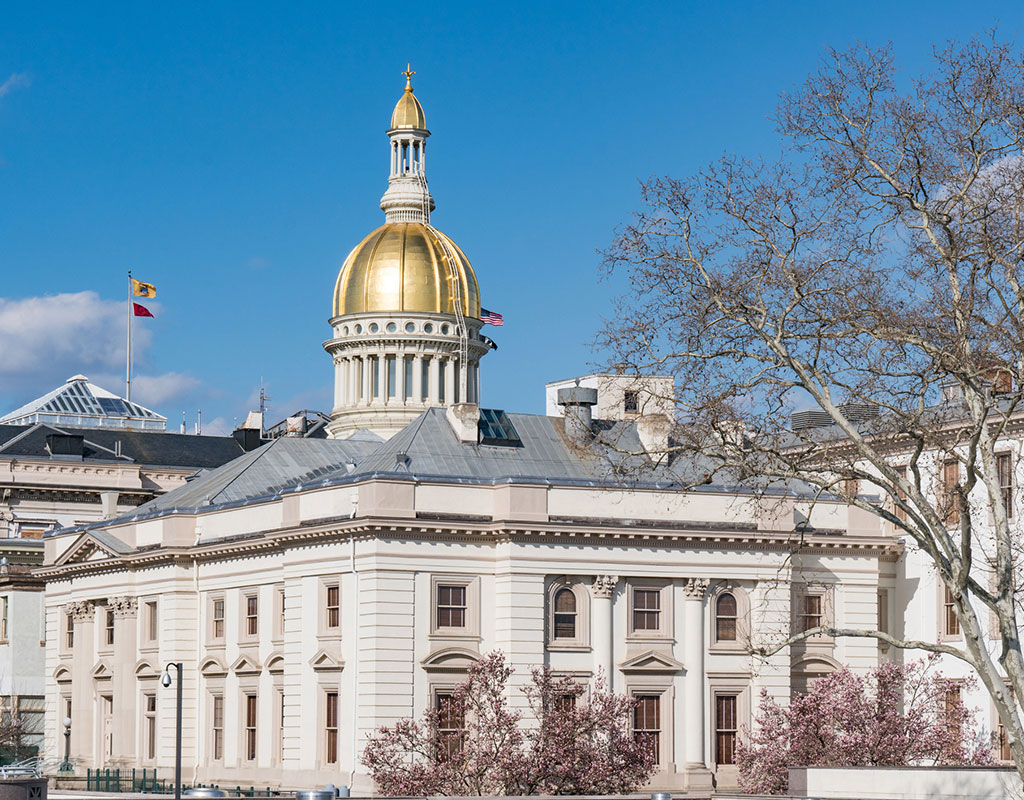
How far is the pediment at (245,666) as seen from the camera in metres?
77.4

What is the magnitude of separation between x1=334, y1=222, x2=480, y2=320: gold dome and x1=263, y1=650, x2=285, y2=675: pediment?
2786 cm

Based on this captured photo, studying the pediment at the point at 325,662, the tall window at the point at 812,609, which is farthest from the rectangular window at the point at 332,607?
the tall window at the point at 812,609

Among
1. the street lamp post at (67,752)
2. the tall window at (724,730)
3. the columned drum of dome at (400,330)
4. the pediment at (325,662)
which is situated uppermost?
the columned drum of dome at (400,330)

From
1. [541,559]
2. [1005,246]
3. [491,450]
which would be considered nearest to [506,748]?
[541,559]

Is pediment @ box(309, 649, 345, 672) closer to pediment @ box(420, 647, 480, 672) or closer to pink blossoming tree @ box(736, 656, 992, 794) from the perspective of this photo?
pediment @ box(420, 647, 480, 672)

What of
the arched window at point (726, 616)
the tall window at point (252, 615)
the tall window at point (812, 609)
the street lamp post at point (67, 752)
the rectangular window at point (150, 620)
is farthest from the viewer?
the street lamp post at point (67, 752)

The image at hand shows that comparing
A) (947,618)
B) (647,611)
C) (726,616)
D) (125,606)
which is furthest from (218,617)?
(947,618)

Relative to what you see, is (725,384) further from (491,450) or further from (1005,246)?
(491,450)

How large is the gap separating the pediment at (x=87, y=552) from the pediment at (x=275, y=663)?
12126 mm

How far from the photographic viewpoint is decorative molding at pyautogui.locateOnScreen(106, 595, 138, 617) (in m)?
85.5

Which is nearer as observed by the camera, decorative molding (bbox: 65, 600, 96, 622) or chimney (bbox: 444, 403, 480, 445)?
chimney (bbox: 444, 403, 480, 445)

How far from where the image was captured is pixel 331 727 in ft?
234

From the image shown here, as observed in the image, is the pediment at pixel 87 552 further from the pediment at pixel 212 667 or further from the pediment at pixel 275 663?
the pediment at pixel 275 663

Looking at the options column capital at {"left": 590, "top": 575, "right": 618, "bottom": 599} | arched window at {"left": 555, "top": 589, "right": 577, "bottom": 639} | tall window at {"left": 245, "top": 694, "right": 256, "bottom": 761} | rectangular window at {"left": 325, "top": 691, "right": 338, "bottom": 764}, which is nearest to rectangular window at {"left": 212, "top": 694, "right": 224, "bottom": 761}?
tall window at {"left": 245, "top": 694, "right": 256, "bottom": 761}
